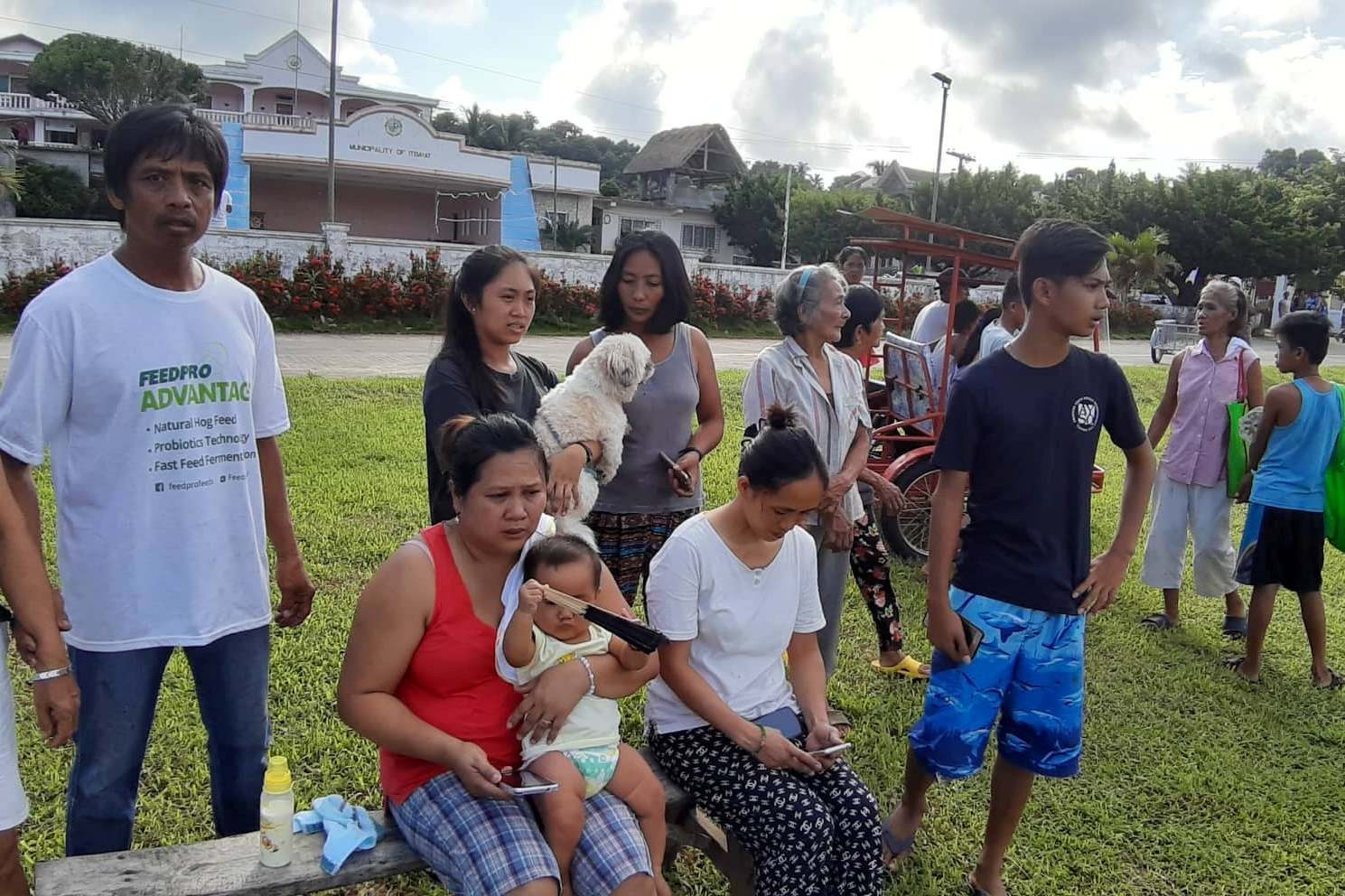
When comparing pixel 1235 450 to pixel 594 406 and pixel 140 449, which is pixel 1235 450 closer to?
pixel 594 406

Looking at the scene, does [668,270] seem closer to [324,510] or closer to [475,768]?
[475,768]

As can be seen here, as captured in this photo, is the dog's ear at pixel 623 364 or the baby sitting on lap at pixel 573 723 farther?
the dog's ear at pixel 623 364

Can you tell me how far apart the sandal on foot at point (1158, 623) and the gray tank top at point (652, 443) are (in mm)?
3493

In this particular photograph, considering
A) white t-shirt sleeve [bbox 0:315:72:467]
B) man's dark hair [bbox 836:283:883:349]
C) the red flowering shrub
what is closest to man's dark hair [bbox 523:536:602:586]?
white t-shirt sleeve [bbox 0:315:72:467]

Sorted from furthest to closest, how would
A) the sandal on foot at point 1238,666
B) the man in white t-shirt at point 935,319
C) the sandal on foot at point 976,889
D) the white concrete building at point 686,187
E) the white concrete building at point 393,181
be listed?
the white concrete building at point 686,187, the white concrete building at point 393,181, the man in white t-shirt at point 935,319, the sandal on foot at point 1238,666, the sandal on foot at point 976,889

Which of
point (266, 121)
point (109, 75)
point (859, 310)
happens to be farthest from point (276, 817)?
point (109, 75)

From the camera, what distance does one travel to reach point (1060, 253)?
9.30ft

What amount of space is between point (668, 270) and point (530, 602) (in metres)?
1.73

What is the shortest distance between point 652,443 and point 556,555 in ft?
4.18

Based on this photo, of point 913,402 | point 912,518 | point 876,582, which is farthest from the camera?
point 913,402

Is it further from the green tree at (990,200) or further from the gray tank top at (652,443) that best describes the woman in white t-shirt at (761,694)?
the green tree at (990,200)

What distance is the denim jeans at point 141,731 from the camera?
2238 mm

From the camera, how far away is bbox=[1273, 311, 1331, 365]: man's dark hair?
483cm

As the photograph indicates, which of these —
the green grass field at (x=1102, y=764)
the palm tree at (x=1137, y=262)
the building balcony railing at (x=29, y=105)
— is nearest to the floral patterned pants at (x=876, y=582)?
the green grass field at (x=1102, y=764)
